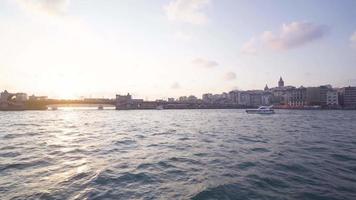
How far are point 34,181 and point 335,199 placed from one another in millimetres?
12867

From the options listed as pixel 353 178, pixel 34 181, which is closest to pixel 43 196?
pixel 34 181

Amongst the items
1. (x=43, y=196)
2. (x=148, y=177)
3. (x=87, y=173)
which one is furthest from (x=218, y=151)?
(x=43, y=196)

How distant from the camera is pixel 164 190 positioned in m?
12.2

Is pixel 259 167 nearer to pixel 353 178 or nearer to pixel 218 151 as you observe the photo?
pixel 353 178

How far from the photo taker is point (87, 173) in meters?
15.1

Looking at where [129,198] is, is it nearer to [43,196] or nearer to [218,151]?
[43,196]

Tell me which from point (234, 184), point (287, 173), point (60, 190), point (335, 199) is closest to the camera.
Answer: point (335, 199)

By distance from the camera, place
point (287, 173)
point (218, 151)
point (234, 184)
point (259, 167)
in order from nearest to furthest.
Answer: point (234, 184), point (287, 173), point (259, 167), point (218, 151)

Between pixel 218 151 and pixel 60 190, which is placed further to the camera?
pixel 218 151

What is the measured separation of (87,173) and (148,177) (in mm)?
3388

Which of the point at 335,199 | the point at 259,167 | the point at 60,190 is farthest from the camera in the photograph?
the point at 259,167

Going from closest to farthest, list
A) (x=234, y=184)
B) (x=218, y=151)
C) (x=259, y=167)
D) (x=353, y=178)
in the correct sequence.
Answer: (x=234, y=184), (x=353, y=178), (x=259, y=167), (x=218, y=151)

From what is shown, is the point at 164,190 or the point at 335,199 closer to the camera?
the point at 335,199

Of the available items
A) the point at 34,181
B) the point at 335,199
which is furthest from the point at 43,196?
the point at 335,199
